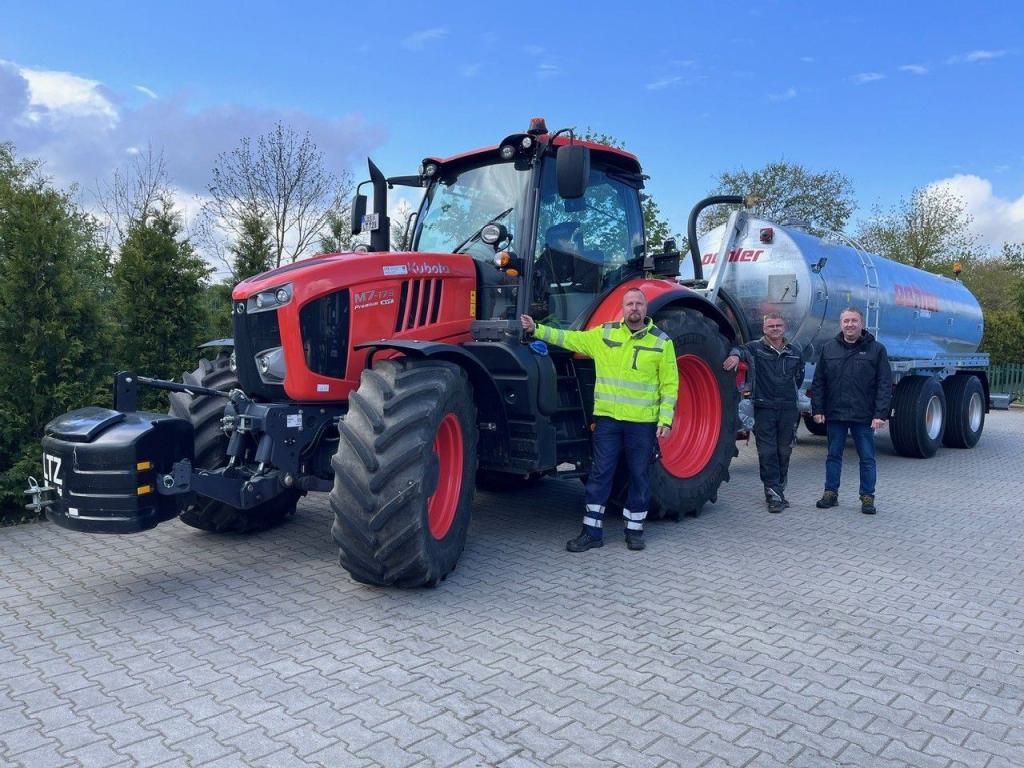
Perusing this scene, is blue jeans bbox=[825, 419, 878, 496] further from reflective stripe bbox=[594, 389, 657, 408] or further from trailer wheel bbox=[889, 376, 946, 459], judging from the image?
trailer wheel bbox=[889, 376, 946, 459]

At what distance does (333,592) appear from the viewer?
4.33 m

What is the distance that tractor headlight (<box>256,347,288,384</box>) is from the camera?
4469 millimetres

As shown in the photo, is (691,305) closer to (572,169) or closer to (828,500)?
(572,169)

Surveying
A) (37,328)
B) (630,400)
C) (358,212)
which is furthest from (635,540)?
(37,328)

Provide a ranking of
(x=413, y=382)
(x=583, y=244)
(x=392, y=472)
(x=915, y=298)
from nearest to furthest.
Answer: (x=392, y=472) → (x=413, y=382) → (x=583, y=244) → (x=915, y=298)

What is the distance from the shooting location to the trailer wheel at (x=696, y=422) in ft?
19.5

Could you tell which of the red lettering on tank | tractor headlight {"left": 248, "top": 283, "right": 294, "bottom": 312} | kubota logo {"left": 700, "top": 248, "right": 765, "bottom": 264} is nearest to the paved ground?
tractor headlight {"left": 248, "top": 283, "right": 294, "bottom": 312}

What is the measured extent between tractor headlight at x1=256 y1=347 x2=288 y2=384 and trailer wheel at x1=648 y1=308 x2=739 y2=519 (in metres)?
2.82

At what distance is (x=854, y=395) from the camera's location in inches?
265

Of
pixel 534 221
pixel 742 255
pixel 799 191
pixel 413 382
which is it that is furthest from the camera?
pixel 799 191

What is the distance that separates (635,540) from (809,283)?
4419 millimetres

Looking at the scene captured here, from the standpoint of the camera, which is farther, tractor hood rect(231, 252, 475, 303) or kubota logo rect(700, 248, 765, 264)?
kubota logo rect(700, 248, 765, 264)

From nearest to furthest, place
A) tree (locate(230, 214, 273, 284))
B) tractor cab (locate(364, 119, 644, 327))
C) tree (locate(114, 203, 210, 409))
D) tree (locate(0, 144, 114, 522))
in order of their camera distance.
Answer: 1. tractor cab (locate(364, 119, 644, 327))
2. tree (locate(0, 144, 114, 522))
3. tree (locate(114, 203, 210, 409))
4. tree (locate(230, 214, 273, 284))

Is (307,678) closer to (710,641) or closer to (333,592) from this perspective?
(333,592)
